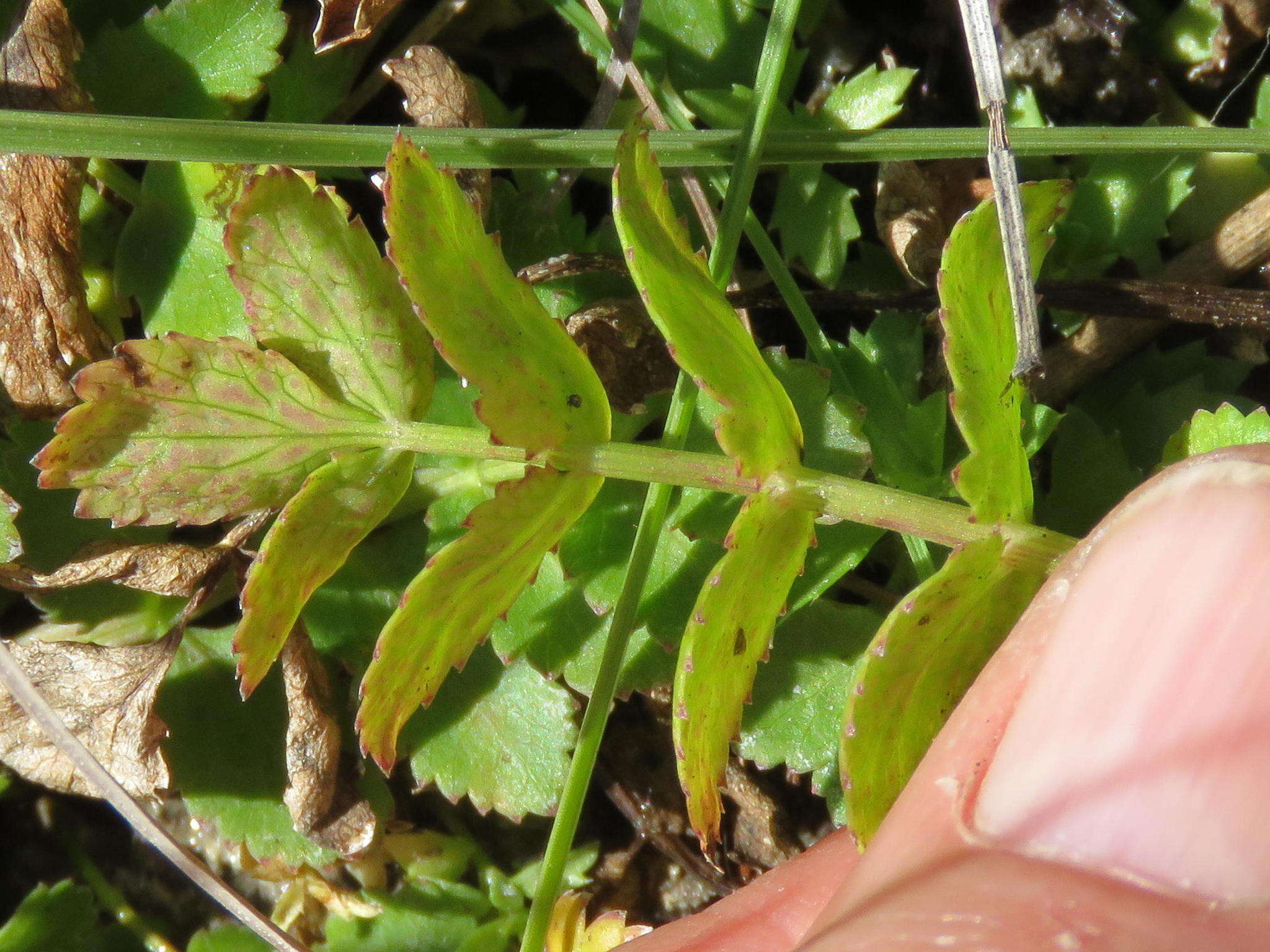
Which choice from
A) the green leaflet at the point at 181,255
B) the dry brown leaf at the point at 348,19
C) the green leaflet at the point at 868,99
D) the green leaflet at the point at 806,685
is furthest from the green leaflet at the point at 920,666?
the dry brown leaf at the point at 348,19

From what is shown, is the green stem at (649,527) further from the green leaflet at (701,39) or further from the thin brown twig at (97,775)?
the thin brown twig at (97,775)

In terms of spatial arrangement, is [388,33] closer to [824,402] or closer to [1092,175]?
[824,402]

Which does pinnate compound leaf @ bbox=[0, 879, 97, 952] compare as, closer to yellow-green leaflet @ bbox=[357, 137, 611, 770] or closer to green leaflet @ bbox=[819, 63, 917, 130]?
yellow-green leaflet @ bbox=[357, 137, 611, 770]

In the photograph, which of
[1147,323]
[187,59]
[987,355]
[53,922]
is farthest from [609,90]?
[53,922]

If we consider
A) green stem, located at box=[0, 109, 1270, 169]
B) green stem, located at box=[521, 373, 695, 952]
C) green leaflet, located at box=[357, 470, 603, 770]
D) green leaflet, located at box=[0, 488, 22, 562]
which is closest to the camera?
green leaflet, located at box=[357, 470, 603, 770]

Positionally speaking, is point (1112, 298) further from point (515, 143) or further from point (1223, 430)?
point (515, 143)

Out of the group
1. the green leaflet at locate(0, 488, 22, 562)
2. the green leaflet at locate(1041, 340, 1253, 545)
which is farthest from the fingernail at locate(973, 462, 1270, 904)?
A: the green leaflet at locate(0, 488, 22, 562)
